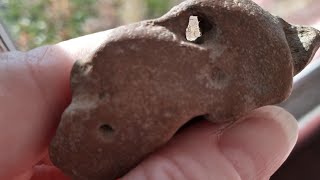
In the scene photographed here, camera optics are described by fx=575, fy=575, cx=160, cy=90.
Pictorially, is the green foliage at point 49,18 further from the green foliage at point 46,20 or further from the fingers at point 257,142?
the fingers at point 257,142

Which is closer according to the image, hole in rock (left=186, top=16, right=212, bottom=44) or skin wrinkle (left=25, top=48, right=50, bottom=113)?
hole in rock (left=186, top=16, right=212, bottom=44)

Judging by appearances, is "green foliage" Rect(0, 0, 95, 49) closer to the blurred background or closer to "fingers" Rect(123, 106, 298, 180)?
the blurred background

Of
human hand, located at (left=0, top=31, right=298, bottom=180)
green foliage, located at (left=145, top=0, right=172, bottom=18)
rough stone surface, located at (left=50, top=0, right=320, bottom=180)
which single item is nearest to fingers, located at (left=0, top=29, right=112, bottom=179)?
human hand, located at (left=0, top=31, right=298, bottom=180)

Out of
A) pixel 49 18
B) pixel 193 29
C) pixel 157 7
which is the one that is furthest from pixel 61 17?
pixel 193 29

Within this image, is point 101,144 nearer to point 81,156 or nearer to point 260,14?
point 81,156

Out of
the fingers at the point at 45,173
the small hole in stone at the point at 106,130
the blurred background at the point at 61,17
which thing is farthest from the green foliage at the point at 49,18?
the small hole in stone at the point at 106,130

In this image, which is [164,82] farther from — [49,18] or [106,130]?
[49,18]

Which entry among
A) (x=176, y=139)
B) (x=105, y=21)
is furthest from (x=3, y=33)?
(x=176, y=139)
